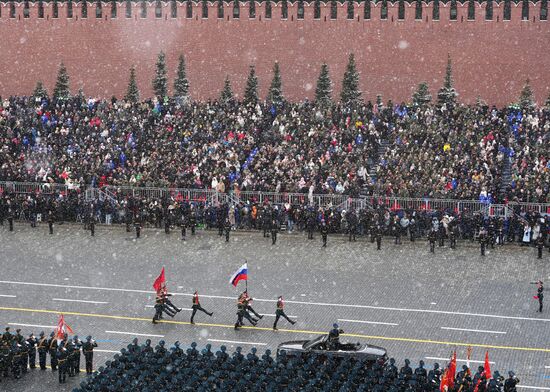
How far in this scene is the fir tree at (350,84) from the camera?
59594 mm

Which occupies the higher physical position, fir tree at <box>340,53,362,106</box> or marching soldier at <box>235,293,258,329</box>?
fir tree at <box>340,53,362,106</box>

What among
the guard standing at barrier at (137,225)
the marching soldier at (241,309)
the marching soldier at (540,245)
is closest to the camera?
the marching soldier at (241,309)

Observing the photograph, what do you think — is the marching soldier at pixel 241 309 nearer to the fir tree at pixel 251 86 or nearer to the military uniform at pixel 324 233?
the military uniform at pixel 324 233

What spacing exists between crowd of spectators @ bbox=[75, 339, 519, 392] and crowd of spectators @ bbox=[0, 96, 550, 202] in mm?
18284

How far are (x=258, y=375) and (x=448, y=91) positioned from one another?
34.4 metres

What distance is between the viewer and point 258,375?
1038 inches

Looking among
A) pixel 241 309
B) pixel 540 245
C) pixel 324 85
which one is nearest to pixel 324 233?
pixel 540 245

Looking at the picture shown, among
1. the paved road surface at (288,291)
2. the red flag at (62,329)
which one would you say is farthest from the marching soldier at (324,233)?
the red flag at (62,329)

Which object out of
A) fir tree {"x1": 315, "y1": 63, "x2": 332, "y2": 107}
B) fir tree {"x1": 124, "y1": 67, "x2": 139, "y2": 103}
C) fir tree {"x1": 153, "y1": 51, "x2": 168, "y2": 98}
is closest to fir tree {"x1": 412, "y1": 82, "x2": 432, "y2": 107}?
fir tree {"x1": 315, "y1": 63, "x2": 332, "y2": 107}

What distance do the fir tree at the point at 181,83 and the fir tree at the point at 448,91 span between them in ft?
43.1

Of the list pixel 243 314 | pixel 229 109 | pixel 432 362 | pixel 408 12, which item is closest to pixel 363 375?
pixel 432 362

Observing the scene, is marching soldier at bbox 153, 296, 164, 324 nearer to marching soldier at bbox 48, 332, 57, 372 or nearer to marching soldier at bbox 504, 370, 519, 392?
marching soldier at bbox 48, 332, 57, 372

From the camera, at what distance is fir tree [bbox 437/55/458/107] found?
57.6 meters

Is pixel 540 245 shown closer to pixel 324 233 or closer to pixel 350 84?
pixel 324 233
